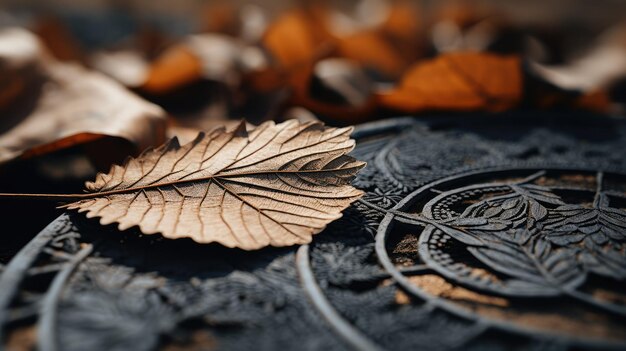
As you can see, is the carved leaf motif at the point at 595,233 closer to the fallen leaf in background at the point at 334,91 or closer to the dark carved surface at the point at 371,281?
the dark carved surface at the point at 371,281

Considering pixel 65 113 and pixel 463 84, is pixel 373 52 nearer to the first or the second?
pixel 463 84

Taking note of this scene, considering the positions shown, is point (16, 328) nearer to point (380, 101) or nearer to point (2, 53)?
point (2, 53)

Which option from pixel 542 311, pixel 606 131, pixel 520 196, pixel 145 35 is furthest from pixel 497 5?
pixel 542 311

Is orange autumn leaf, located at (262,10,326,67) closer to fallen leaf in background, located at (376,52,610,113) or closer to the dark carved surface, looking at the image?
fallen leaf in background, located at (376,52,610,113)

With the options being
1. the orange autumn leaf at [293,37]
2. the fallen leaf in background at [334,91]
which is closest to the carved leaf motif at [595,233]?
the fallen leaf in background at [334,91]

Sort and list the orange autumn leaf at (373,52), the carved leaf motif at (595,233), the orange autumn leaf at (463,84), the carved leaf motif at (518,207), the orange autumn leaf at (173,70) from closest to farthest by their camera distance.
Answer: the carved leaf motif at (595,233)
the carved leaf motif at (518,207)
the orange autumn leaf at (463,84)
the orange autumn leaf at (173,70)
the orange autumn leaf at (373,52)

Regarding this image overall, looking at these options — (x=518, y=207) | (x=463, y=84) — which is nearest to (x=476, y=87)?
(x=463, y=84)
